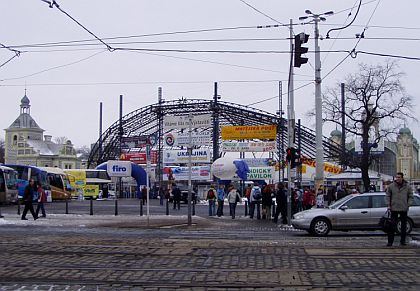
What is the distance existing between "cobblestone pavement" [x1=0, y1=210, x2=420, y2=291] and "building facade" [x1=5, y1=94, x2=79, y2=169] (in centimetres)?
11692

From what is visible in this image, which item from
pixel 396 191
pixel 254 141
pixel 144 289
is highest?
pixel 254 141

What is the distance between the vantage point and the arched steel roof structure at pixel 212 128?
6209cm

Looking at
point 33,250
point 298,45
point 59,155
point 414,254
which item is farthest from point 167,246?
point 59,155

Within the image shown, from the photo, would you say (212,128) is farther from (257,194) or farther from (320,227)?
(320,227)

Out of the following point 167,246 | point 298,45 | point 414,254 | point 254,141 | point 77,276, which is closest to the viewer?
point 77,276

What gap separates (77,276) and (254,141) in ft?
179

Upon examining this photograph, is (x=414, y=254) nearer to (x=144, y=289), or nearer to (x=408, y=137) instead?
(x=144, y=289)

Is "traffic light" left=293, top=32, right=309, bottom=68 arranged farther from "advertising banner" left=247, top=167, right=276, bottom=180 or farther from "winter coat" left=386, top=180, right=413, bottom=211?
"advertising banner" left=247, top=167, right=276, bottom=180

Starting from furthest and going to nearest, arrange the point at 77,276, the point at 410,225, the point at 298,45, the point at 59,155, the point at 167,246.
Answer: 1. the point at 59,155
2. the point at 298,45
3. the point at 410,225
4. the point at 167,246
5. the point at 77,276

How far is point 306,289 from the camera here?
29.9 feet

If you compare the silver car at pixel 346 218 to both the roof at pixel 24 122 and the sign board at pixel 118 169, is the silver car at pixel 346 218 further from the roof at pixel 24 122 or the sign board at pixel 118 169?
the roof at pixel 24 122

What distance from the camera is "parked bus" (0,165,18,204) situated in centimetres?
4397

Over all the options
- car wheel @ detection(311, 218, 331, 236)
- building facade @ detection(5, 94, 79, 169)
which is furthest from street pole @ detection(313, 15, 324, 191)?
building facade @ detection(5, 94, 79, 169)

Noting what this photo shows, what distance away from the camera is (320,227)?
66.6ft
